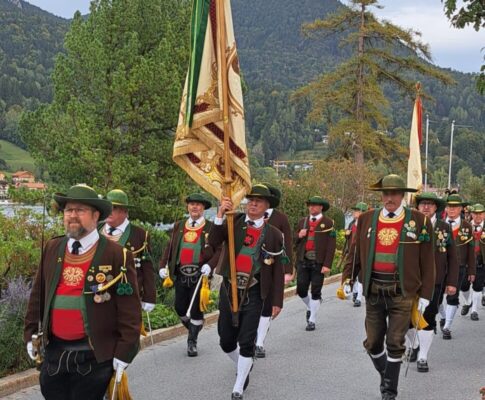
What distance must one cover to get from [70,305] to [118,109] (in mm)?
13901

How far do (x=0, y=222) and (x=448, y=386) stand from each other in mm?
8189

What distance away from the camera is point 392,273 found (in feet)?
23.0

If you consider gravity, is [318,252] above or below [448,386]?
above

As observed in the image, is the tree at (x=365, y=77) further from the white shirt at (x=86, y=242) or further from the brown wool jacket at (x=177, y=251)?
the white shirt at (x=86, y=242)

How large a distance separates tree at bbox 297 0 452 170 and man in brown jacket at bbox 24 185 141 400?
96.6ft

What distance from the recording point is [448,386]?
25.7ft


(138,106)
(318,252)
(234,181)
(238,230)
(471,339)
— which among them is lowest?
(471,339)

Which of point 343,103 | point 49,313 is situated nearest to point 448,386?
point 49,313

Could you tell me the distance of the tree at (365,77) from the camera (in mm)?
33781

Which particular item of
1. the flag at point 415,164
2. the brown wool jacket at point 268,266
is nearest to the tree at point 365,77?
the flag at point 415,164

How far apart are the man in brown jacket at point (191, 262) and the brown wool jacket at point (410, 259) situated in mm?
2467

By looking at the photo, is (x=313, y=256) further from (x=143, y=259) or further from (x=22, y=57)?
(x=22, y=57)

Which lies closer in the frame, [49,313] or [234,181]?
[49,313]

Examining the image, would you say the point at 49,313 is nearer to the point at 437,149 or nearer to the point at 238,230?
the point at 238,230
